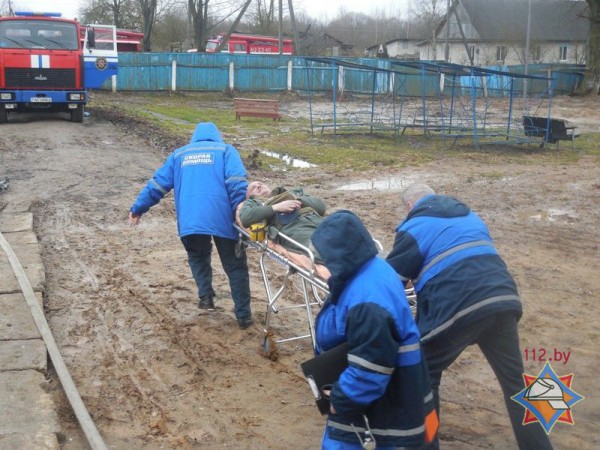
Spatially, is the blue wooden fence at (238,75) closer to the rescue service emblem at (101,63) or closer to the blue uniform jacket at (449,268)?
the rescue service emblem at (101,63)

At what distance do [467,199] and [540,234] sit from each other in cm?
216

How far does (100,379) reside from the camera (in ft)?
17.6

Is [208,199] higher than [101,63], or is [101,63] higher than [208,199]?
[101,63]

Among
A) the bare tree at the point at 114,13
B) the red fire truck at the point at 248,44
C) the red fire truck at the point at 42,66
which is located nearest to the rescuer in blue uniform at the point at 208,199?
the red fire truck at the point at 42,66

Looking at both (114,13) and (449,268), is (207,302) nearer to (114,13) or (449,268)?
(449,268)

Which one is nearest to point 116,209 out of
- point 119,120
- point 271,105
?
point 119,120

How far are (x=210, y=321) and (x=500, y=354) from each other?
302 cm

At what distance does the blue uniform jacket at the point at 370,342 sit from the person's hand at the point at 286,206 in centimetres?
234

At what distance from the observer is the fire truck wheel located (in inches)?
737

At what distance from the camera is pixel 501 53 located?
2317 inches

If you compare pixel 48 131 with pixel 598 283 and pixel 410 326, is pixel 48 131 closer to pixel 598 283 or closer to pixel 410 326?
pixel 598 283

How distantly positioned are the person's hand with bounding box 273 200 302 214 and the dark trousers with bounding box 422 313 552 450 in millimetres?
1915

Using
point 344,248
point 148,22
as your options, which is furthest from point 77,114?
point 148,22

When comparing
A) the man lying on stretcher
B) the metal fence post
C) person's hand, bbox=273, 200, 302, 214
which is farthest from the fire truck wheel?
person's hand, bbox=273, 200, 302, 214
